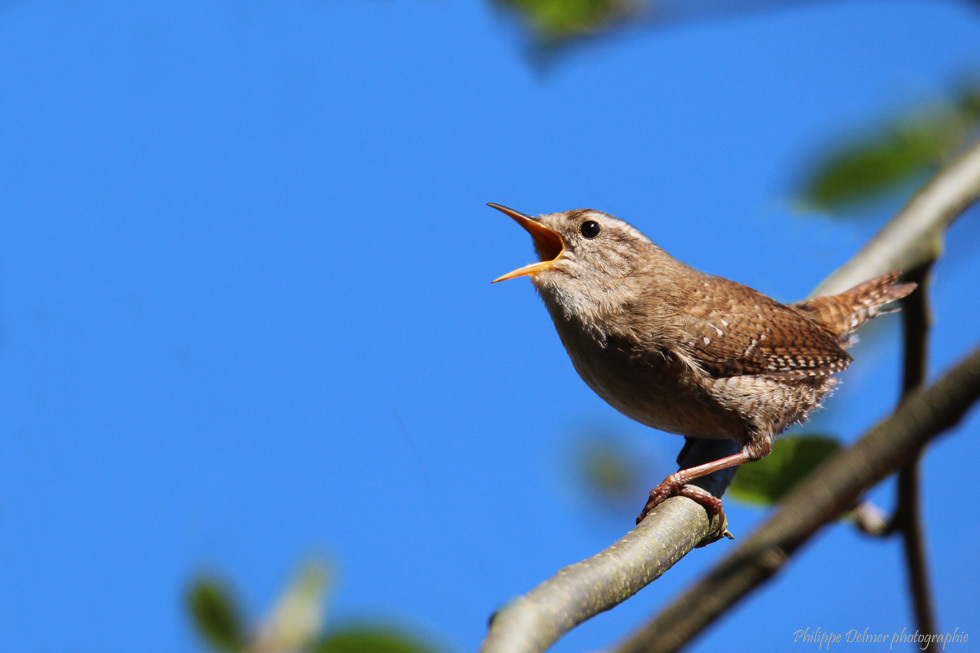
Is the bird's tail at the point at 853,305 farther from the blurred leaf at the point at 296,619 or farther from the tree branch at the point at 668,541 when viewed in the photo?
the blurred leaf at the point at 296,619

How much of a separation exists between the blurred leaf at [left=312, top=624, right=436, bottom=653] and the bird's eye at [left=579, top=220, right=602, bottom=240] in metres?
2.82

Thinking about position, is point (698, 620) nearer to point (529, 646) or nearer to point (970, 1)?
point (529, 646)

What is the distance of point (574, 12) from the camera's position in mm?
2375

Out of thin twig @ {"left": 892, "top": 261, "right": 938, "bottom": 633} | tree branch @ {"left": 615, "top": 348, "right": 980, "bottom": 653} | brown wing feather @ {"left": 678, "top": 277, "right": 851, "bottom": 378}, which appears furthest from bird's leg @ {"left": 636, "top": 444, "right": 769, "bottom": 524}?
tree branch @ {"left": 615, "top": 348, "right": 980, "bottom": 653}

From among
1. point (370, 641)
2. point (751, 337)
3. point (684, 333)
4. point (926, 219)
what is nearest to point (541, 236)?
point (684, 333)

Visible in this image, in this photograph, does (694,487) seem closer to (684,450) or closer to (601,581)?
(601,581)

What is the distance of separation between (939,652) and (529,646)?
1363mm

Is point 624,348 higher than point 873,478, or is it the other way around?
point 624,348

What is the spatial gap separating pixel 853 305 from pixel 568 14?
2.51m

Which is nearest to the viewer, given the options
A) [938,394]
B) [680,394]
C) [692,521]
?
[938,394]

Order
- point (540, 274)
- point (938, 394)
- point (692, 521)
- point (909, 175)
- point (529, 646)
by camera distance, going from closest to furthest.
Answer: point (938, 394), point (529, 646), point (909, 175), point (692, 521), point (540, 274)

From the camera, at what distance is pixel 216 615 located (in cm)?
198

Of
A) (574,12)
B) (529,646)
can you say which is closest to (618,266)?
(574,12)

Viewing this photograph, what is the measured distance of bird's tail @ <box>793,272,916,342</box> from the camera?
3822mm
